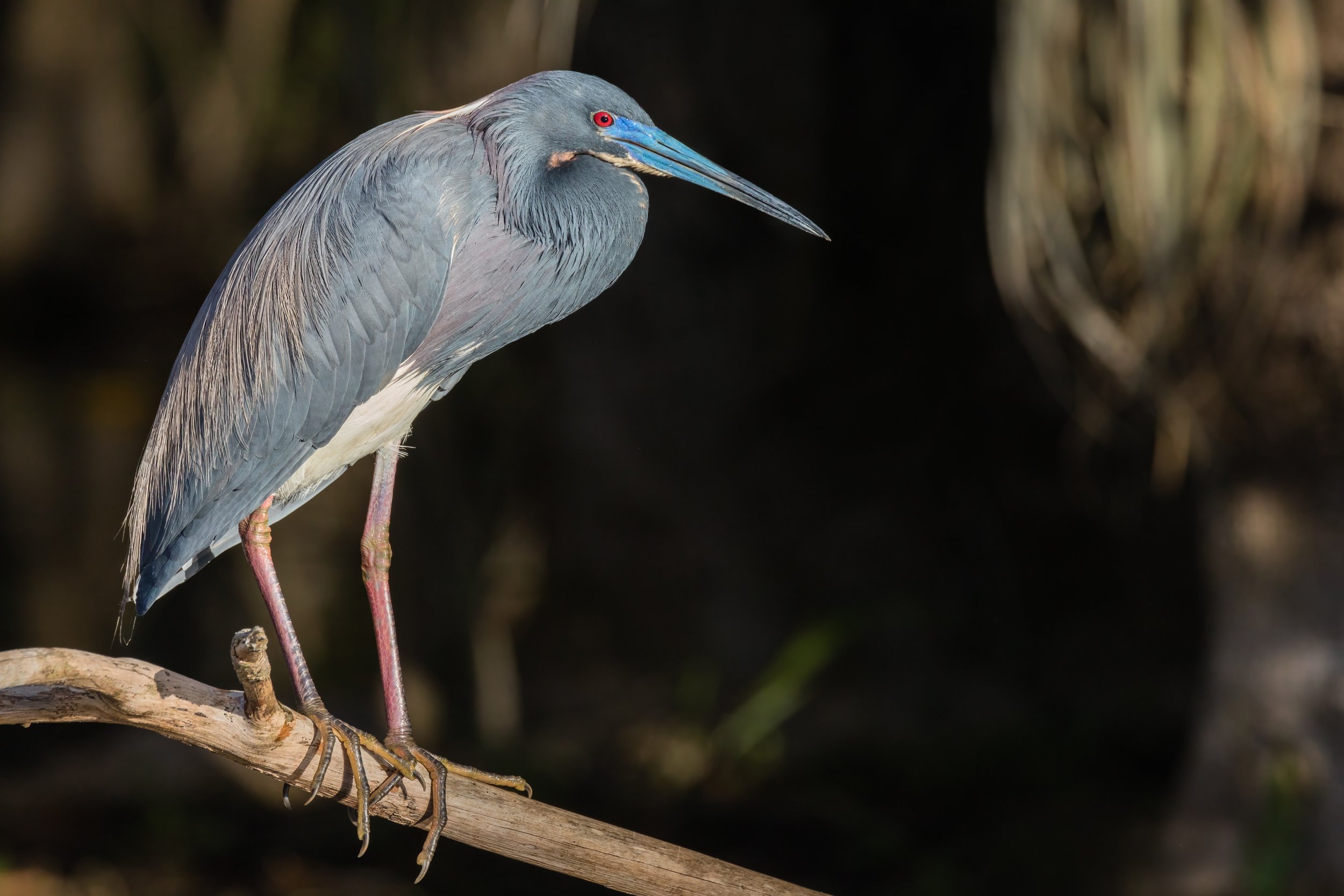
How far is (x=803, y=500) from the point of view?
562cm

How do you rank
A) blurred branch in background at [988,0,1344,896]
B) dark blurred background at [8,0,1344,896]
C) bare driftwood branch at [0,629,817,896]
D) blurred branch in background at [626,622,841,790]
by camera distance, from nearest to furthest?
1. bare driftwood branch at [0,629,817,896]
2. blurred branch in background at [988,0,1344,896]
3. dark blurred background at [8,0,1344,896]
4. blurred branch in background at [626,622,841,790]

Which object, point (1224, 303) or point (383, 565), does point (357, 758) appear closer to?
point (383, 565)

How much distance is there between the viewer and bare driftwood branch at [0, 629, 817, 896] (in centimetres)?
186

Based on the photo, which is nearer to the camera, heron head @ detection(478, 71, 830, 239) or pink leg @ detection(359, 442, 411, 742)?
heron head @ detection(478, 71, 830, 239)

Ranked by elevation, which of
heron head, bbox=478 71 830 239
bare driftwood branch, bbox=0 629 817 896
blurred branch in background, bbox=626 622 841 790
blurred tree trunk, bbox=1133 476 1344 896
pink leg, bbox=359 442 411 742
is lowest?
bare driftwood branch, bbox=0 629 817 896

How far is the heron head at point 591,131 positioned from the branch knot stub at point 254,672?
929 millimetres

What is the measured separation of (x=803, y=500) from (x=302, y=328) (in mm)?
3537

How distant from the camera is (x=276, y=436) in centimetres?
233

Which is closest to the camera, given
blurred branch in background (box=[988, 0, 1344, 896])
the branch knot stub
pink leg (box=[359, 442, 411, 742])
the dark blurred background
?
the branch knot stub

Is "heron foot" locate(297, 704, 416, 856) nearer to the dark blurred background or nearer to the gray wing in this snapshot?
the gray wing

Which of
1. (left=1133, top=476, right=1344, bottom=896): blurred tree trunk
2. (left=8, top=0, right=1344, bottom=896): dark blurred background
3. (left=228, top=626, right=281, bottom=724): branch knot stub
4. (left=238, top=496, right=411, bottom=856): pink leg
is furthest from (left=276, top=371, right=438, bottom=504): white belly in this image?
(left=1133, top=476, right=1344, bottom=896): blurred tree trunk

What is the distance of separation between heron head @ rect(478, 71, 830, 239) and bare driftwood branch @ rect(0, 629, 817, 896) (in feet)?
3.18

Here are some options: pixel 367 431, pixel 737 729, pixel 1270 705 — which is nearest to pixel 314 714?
pixel 367 431

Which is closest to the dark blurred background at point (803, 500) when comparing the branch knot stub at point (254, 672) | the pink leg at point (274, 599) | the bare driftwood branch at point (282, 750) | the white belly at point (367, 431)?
the white belly at point (367, 431)
